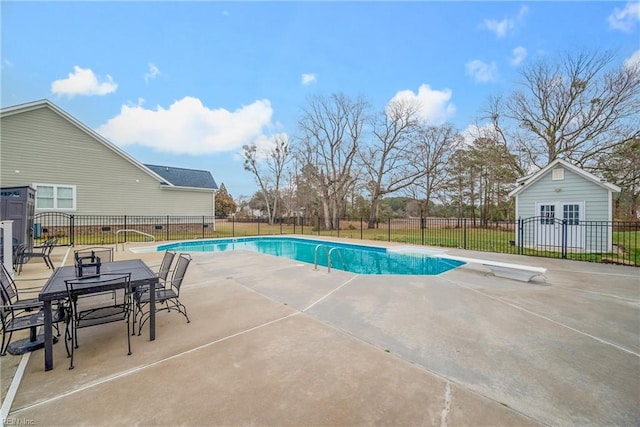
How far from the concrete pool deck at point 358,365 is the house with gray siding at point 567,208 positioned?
704 centimetres

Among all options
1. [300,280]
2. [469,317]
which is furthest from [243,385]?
[300,280]

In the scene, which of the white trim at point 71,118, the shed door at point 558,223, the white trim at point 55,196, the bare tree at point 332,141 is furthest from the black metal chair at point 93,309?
the bare tree at point 332,141

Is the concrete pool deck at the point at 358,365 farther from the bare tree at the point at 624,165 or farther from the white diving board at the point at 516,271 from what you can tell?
the bare tree at the point at 624,165

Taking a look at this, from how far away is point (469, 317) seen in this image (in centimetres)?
408

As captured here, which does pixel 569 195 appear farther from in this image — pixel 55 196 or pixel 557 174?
pixel 55 196

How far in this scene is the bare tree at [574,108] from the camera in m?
15.6

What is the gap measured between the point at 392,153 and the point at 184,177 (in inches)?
706

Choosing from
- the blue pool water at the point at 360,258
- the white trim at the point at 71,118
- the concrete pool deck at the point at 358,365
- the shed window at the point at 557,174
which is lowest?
the blue pool water at the point at 360,258

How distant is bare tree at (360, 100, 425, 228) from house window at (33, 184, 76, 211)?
2115 cm

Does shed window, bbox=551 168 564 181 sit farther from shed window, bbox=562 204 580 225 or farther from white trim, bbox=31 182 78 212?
white trim, bbox=31 182 78 212

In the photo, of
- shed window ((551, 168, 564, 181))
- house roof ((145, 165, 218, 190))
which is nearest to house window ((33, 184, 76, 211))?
house roof ((145, 165, 218, 190))

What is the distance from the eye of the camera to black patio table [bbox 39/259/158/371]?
2.65 metres

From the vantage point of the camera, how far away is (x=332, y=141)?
2605 cm

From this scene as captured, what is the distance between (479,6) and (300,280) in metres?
12.1
